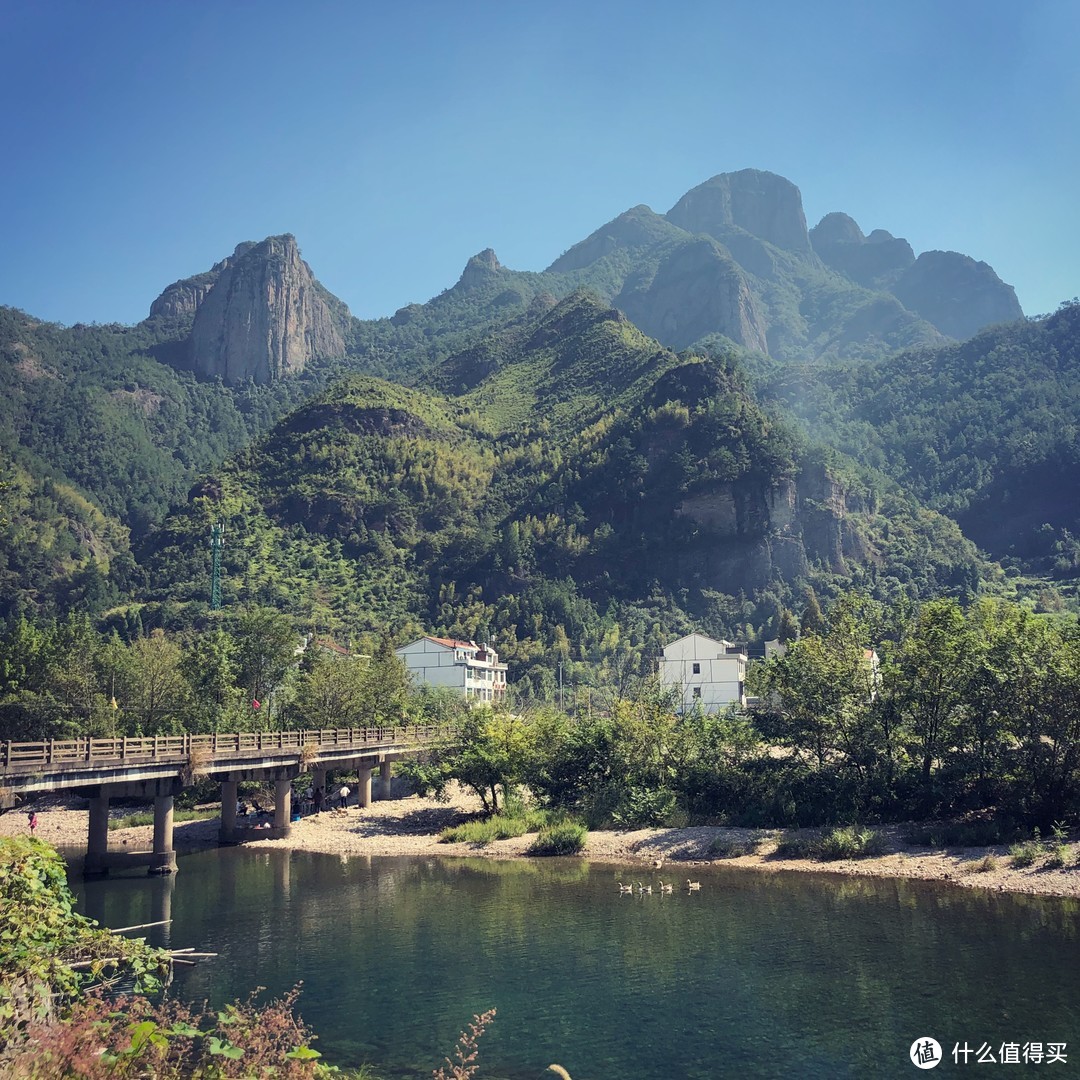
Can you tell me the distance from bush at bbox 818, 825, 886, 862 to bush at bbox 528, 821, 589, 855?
12.5 m

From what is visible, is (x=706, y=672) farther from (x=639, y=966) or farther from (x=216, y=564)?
(x=216, y=564)

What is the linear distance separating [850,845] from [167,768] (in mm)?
33186

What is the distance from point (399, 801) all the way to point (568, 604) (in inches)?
4850

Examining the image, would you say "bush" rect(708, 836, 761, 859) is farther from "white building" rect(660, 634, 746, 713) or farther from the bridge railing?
"white building" rect(660, 634, 746, 713)

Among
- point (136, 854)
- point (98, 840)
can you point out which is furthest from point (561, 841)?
point (98, 840)

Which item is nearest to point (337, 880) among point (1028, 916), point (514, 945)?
point (514, 945)

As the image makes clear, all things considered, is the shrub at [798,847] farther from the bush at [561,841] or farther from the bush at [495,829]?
the bush at [495,829]

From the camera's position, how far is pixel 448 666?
138 m

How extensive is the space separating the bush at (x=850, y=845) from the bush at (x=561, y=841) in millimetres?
12538

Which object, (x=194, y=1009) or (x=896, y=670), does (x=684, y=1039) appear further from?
(x=896, y=670)

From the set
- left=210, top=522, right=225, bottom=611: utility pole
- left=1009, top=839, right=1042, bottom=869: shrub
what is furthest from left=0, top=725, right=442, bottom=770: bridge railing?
left=210, top=522, right=225, bottom=611: utility pole

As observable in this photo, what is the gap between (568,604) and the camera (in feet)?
641

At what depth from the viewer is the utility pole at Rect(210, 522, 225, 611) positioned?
178250 millimetres

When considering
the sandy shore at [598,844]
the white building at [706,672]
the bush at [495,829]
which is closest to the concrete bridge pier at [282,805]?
the sandy shore at [598,844]
